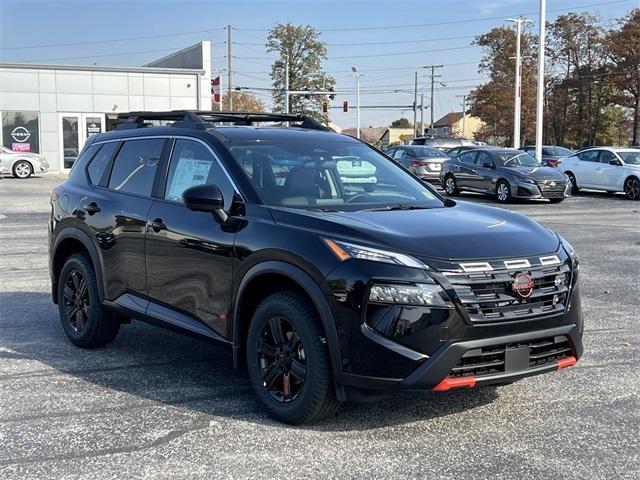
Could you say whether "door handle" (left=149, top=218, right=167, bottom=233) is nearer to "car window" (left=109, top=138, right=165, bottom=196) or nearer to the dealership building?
"car window" (left=109, top=138, right=165, bottom=196)

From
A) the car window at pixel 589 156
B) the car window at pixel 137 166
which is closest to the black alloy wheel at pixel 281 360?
the car window at pixel 137 166

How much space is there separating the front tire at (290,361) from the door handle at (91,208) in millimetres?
2117

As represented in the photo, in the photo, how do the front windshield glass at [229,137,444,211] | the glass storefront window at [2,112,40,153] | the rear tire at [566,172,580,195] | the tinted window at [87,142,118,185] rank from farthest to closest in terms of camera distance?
the glass storefront window at [2,112,40,153]
the rear tire at [566,172,580,195]
the tinted window at [87,142,118,185]
the front windshield glass at [229,137,444,211]

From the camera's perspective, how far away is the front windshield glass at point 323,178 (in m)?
4.99

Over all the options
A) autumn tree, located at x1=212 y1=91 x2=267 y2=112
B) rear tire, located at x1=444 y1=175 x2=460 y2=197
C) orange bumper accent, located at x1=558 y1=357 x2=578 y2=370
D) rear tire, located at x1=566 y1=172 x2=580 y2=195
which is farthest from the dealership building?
autumn tree, located at x1=212 y1=91 x2=267 y2=112

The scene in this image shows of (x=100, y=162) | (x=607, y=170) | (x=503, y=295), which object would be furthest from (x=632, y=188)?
(x=503, y=295)

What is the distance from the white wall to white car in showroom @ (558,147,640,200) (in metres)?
Answer: 20.3

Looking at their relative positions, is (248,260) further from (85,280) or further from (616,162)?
(616,162)

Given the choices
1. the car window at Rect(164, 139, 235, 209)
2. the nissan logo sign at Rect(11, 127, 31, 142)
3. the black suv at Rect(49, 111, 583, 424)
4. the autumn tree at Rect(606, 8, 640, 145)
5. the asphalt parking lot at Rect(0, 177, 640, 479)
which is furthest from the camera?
the autumn tree at Rect(606, 8, 640, 145)

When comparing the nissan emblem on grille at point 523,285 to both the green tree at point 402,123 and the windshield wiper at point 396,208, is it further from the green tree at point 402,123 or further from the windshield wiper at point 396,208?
the green tree at point 402,123

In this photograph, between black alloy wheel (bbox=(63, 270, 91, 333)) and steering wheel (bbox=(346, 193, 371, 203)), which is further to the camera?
black alloy wheel (bbox=(63, 270, 91, 333))

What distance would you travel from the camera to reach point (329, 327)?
4.11m

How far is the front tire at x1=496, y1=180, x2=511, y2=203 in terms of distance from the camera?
21859mm

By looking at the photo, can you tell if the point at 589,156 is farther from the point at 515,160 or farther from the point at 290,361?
the point at 290,361
